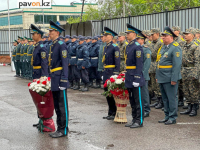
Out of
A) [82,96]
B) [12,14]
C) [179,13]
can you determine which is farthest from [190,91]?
[12,14]

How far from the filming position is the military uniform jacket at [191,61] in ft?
29.0

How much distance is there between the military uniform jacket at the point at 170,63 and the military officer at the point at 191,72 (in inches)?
41.7

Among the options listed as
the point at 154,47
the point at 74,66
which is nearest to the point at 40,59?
the point at 154,47

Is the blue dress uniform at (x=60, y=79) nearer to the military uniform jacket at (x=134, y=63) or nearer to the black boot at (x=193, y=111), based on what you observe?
the military uniform jacket at (x=134, y=63)

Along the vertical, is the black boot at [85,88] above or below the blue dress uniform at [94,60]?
below

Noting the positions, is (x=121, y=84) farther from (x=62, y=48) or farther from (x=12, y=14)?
(x=12, y=14)

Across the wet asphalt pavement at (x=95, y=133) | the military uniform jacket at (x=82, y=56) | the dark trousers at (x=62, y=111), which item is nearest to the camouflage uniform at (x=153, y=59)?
the wet asphalt pavement at (x=95, y=133)

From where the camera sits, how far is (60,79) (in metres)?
7.05

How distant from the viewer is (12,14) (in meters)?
69.3

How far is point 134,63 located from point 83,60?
627cm

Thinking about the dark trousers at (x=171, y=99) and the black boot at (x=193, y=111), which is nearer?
the dark trousers at (x=171, y=99)

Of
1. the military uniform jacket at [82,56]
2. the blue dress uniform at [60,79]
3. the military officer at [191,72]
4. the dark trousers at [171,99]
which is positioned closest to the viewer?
the blue dress uniform at [60,79]

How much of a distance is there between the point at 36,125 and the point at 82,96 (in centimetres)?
455

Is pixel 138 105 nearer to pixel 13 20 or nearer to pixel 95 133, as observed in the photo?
pixel 95 133
